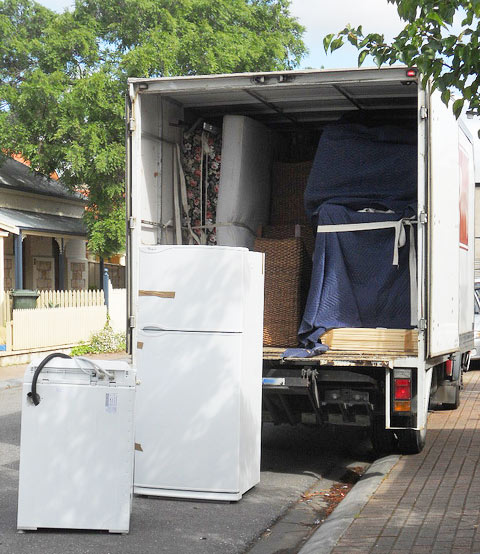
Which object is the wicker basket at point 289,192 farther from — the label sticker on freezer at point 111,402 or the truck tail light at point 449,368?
the label sticker on freezer at point 111,402

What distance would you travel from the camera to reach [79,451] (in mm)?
6293

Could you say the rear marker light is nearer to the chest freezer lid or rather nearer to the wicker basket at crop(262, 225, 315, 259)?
the wicker basket at crop(262, 225, 315, 259)

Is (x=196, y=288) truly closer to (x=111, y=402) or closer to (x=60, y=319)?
(x=111, y=402)

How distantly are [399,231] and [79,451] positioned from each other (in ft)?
12.7

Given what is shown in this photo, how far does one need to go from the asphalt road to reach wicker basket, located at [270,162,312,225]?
8.32 ft

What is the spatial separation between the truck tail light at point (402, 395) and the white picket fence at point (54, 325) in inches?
532

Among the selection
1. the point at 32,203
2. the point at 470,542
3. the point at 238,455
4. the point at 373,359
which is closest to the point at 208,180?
the point at 373,359

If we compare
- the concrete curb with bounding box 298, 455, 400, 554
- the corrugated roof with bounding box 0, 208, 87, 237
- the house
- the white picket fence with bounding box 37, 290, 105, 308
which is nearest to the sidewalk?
the concrete curb with bounding box 298, 455, 400, 554

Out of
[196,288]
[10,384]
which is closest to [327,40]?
[196,288]

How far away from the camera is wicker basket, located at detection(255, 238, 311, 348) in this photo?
9.12 m

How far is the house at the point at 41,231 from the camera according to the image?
25.3 m

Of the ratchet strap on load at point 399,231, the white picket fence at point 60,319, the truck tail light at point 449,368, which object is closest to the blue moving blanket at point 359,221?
the ratchet strap on load at point 399,231

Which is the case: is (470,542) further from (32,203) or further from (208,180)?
(32,203)

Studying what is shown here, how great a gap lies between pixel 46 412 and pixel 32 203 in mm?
22043
